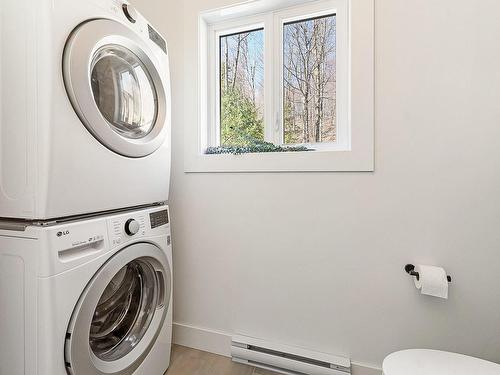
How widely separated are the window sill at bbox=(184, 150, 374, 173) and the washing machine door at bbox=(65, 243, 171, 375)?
0.56 m

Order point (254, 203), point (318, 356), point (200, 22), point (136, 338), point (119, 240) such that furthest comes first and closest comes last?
point (200, 22)
point (254, 203)
point (318, 356)
point (136, 338)
point (119, 240)

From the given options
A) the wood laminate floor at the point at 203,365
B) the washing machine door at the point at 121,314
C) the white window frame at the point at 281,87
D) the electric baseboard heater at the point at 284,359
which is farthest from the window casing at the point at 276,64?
the wood laminate floor at the point at 203,365

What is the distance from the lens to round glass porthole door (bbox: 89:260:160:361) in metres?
0.97

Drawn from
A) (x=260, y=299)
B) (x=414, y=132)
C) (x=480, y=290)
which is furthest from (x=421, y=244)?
(x=260, y=299)

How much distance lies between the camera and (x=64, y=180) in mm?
741

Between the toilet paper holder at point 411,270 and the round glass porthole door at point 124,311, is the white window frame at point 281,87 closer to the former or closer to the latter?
the toilet paper holder at point 411,270

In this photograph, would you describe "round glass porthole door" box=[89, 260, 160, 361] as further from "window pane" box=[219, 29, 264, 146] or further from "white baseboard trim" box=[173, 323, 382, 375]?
"window pane" box=[219, 29, 264, 146]

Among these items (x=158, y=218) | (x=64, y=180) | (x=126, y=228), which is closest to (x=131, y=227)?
(x=126, y=228)

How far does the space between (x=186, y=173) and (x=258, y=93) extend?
665mm

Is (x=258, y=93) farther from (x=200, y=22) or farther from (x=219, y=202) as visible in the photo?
(x=219, y=202)

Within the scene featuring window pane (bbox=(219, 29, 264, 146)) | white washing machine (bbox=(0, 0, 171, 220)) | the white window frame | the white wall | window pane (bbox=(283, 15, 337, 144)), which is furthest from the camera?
window pane (bbox=(219, 29, 264, 146))

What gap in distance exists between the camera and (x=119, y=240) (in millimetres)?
916

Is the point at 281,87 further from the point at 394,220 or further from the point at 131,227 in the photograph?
the point at 131,227

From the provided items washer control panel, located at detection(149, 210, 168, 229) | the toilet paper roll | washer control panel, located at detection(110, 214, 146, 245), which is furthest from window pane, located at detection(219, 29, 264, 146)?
the toilet paper roll
